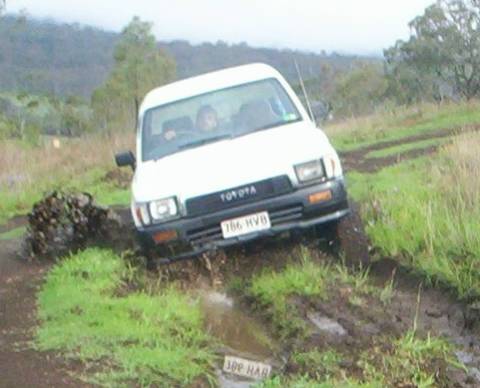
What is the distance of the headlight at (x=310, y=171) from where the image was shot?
772cm

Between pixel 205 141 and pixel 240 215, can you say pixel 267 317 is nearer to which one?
pixel 240 215

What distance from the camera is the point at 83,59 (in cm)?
6378

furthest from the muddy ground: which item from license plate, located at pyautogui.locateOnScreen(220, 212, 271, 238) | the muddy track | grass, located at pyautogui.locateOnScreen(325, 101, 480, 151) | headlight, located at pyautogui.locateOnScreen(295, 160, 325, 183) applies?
grass, located at pyautogui.locateOnScreen(325, 101, 480, 151)

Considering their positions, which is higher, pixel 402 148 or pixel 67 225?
pixel 67 225

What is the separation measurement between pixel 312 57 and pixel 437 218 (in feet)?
187

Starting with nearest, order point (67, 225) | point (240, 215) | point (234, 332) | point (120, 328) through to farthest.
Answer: point (120, 328) → point (234, 332) → point (240, 215) → point (67, 225)

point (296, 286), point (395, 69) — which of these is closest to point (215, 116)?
point (296, 286)

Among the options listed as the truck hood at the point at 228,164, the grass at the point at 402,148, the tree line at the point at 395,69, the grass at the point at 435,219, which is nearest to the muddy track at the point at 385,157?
the grass at the point at 402,148

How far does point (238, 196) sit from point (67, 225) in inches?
102

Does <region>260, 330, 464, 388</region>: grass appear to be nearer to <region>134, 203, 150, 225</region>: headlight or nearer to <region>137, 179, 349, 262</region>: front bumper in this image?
<region>137, 179, 349, 262</region>: front bumper

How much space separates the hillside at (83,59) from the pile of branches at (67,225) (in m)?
32.3

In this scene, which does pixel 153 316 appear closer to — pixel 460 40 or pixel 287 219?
pixel 287 219

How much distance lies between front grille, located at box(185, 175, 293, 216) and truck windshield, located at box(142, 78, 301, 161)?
42.6 inches

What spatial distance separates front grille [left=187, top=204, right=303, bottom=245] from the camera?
7695 millimetres
